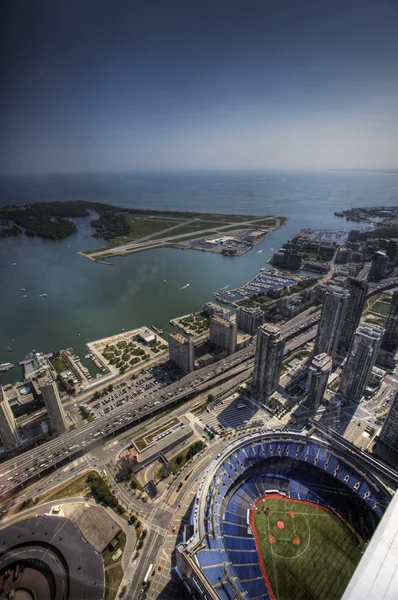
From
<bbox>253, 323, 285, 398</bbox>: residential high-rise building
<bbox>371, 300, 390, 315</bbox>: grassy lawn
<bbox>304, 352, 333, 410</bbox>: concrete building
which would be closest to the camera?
<bbox>304, 352, 333, 410</bbox>: concrete building

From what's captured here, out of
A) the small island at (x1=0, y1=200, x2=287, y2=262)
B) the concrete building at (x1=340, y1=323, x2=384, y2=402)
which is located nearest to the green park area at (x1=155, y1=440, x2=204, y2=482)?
the concrete building at (x1=340, y1=323, x2=384, y2=402)

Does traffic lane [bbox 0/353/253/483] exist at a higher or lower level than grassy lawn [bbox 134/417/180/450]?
lower

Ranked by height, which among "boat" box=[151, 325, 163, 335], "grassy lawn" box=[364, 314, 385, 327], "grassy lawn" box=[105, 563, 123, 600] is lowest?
"grassy lawn" box=[105, 563, 123, 600]

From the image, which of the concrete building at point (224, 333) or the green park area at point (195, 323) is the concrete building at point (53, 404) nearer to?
the concrete building at point (224, 333)

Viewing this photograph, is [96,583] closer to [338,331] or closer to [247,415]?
[247,415]

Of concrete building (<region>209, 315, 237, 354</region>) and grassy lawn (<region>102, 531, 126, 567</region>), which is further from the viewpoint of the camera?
concrete building (<region>209, 315, 237, 354</region>)

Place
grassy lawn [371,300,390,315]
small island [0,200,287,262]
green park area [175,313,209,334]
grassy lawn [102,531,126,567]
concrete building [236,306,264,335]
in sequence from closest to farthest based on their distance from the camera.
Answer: grassy lawn [102,531,126,567], concrete building [236,306,264,335], green park area [175,313,209,334], grassy lawn [371,300,390,315], small island [0,200,287,262]

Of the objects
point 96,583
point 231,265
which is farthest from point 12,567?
point 231,265

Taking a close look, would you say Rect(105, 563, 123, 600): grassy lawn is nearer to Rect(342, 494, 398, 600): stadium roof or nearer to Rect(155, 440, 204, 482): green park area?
Rect(155, 440, 204, 482): green park area
